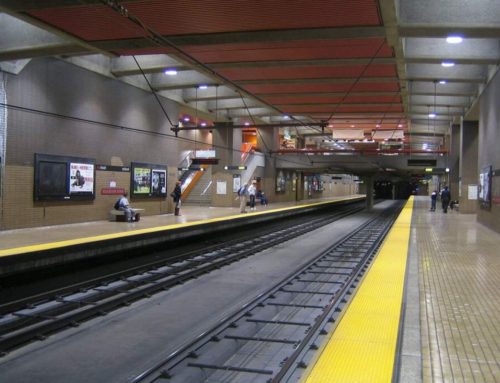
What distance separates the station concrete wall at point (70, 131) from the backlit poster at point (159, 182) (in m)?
0.42

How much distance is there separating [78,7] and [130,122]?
395 inches

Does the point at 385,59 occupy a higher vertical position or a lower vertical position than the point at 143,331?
higher

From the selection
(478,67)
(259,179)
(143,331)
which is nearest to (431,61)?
(478,67)

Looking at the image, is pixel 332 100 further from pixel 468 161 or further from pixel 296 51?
pixel 296 51

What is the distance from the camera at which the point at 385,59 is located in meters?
13.5

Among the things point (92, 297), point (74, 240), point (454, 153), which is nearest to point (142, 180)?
point (74, 240)

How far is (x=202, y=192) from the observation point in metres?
32.4

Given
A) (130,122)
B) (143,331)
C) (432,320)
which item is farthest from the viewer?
(130,122)

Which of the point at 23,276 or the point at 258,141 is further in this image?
the point at 258,141

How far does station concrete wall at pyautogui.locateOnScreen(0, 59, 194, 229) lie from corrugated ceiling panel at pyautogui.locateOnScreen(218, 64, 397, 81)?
3444 mm

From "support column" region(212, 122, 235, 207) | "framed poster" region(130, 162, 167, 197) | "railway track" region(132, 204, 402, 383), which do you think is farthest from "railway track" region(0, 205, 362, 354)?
"support column" region(212, 122, 235, 207)

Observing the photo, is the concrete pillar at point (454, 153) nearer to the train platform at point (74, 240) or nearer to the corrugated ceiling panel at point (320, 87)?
the corrugated ceiling panel at point (320, 87)

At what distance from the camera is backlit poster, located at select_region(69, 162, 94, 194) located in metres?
15.9

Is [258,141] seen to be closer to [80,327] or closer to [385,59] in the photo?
[385,59]
